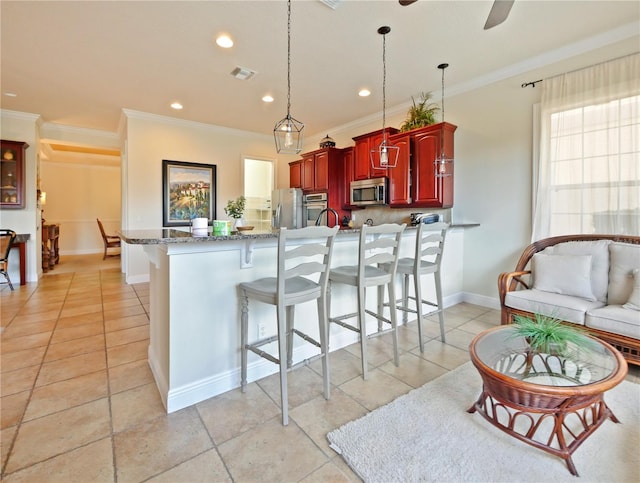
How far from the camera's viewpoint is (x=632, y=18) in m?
2.66

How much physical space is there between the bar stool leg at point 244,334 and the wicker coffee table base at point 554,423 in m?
1.40

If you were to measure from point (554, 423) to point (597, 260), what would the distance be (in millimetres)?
1938

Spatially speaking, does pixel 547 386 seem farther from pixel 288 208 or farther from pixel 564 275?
pixel 288 208

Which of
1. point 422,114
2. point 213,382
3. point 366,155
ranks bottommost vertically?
point 213,382

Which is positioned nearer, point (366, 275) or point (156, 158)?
point (366, 275)

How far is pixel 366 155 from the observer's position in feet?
15.6

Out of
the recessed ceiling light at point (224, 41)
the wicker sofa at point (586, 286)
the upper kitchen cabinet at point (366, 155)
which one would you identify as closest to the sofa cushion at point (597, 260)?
the wicker sofa at point (586, 286)

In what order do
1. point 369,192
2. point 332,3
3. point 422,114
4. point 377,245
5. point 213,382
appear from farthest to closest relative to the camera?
point 369,192 < point 422,114 < point 332,3 < point 377,245 < point 213,382

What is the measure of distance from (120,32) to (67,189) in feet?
25.1

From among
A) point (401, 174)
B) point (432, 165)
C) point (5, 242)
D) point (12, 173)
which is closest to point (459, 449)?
point (432, 165)

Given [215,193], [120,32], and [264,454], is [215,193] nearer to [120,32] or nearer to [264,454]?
[120,32]

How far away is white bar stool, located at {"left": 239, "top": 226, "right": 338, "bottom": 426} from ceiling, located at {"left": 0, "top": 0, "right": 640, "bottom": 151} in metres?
2.03

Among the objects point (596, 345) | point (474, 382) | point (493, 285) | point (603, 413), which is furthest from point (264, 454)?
point (493, 285)

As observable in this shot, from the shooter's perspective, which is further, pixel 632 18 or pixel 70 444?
pixel 632 18
